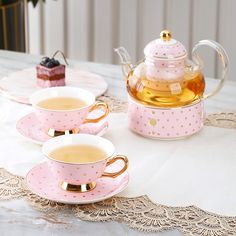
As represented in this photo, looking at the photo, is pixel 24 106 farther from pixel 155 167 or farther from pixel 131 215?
pixel 131 215

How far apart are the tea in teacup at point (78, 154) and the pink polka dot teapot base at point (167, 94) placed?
9.5 inches

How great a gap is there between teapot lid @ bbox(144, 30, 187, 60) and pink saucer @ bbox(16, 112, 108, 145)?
19 centimetres

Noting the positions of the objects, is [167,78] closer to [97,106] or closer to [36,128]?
[97,106]

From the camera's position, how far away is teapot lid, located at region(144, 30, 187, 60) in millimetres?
1581

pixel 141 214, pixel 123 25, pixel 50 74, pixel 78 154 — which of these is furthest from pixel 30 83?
pixel 123 25

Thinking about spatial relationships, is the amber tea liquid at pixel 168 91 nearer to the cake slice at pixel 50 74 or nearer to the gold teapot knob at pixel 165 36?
the gold teapot knob at pixel 165 36

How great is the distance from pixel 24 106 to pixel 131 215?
0.62m

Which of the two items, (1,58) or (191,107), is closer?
(191,107)

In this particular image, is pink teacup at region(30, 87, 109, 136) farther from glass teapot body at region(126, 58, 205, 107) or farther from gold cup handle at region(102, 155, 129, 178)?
gold cup handle at region(102, 155, 129, 178)

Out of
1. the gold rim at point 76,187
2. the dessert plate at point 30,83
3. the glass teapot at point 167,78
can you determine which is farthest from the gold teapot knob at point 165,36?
the gold rim at point 76,187

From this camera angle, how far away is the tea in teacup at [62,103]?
161 cm

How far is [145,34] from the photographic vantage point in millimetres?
3057

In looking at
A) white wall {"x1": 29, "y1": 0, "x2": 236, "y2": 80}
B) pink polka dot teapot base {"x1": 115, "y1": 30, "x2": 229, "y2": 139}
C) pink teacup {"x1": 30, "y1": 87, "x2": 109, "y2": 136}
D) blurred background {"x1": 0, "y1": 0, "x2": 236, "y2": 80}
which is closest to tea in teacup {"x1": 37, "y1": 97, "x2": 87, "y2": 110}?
pink teacup {"x1": 30, "y1": 87, "x2": 109, "y2": 136}

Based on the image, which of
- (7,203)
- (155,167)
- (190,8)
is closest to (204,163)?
(155,167)
